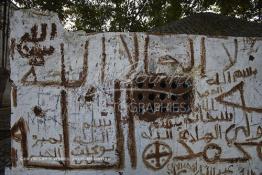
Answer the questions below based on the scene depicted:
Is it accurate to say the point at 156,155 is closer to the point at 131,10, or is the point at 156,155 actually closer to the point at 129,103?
the point at 129,103

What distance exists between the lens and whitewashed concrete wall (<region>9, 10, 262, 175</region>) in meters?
5.33

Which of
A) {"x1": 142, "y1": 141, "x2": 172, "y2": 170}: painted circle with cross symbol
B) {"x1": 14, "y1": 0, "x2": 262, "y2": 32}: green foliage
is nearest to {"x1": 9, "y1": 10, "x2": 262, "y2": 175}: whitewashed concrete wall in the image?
{"x1": 142, "y1": 141, "x2": 172, "y2": 170}: painted circle with cross symbol

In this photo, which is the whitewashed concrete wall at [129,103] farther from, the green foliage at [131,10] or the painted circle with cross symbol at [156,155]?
the green foliage at [131,10]

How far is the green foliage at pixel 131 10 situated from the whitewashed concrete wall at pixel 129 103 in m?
8.75

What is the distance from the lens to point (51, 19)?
538cm

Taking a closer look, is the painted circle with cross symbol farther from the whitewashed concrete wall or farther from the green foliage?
the green foliage

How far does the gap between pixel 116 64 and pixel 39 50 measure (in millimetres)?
1079

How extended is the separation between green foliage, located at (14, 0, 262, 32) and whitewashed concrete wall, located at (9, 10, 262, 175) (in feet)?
28.7

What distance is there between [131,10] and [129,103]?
18.6 m

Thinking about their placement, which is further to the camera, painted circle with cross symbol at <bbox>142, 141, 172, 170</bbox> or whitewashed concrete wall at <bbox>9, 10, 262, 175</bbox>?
painted circle with cross symbol at <bbox>142, 141, 172, 170</bbox>

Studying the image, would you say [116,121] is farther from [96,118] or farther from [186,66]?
[186,66]

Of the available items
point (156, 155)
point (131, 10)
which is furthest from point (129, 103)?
point (131, 10)

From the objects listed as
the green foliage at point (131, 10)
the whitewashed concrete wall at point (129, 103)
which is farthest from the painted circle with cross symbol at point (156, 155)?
the green foliage at point (131, 10)

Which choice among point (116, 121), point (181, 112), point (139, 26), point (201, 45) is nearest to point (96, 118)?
point (116, 121)
